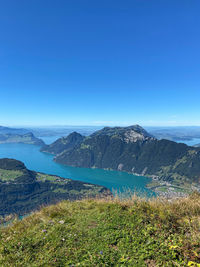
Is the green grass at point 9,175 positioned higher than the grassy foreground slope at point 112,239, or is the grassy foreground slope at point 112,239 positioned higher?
the grassy foreground slope at point 112,239

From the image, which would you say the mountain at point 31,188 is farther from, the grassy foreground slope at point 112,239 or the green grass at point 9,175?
the grassy foreground slope at point 112,239

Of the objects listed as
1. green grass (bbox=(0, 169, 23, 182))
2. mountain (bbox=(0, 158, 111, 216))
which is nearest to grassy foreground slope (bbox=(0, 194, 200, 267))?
mountain (bbox=(0, 158, 111, 216))

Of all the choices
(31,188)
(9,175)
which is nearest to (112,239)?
(31,188)

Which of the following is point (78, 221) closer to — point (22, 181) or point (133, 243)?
point (133, 243)

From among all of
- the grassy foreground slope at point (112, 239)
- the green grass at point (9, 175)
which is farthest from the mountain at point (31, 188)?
the grassy foreground slope at point (112, 239)

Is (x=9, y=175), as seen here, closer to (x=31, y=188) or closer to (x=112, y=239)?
(x=31, y=188)

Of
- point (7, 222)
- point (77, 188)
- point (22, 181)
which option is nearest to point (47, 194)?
point (77, 188)

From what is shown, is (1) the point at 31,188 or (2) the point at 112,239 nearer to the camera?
(2) the point at 112,239

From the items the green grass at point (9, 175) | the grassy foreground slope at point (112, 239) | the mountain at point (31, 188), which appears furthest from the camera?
the green grass at point (9, 175)
